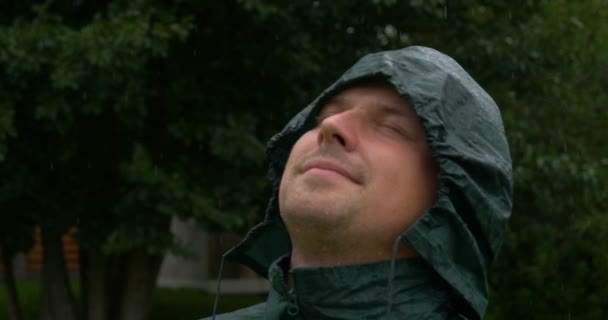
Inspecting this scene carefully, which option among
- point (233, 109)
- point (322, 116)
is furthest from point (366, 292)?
point (233, 109)

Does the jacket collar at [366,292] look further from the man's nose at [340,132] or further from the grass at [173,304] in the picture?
the grass at [173,304]

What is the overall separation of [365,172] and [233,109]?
5.16 m

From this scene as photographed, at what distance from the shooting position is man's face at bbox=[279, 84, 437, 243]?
6.77 ft

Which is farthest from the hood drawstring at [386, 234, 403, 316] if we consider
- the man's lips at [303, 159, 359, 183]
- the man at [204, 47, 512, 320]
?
the man's lips at [303, 159, 359, 183]

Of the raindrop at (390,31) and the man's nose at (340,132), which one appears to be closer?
the man's nose at (340,132)

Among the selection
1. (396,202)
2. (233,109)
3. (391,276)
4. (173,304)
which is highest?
(396,202)

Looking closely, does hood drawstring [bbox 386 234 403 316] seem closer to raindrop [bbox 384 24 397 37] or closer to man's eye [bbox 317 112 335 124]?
man's eye [bbox 317 112 335 124]

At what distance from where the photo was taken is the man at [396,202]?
2.08 metres

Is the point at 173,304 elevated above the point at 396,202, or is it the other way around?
the point at 396,202

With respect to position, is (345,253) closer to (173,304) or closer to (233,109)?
(233,109)

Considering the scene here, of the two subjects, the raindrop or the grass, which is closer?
the raindrop

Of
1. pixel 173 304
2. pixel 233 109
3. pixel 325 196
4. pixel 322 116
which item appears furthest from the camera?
pixel 173 304

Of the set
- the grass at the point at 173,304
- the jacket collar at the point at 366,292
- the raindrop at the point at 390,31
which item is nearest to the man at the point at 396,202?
the jacket collar at the point at 366,292

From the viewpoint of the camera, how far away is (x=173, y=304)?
44.8 ft
